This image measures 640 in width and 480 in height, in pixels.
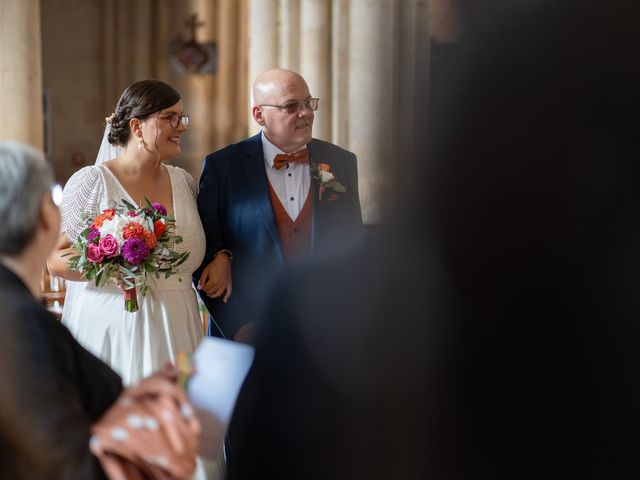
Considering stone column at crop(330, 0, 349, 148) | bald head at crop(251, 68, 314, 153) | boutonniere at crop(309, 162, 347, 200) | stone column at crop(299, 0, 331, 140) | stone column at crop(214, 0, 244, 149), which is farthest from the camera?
stone column at crop(214, 0, 244, 149)

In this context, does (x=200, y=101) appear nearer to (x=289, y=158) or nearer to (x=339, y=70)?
(x=339, y=70)

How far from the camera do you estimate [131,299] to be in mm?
4270

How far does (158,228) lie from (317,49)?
3.47 m

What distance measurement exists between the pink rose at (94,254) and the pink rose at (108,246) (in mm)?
20

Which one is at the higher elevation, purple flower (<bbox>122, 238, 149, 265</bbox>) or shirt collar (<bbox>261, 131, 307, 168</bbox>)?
shirt collar (<bbox>261, 131, 307, 168</bbox>)

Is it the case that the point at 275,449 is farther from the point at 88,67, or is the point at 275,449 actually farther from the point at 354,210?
the point at 88,67

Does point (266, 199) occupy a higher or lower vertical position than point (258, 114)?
lower

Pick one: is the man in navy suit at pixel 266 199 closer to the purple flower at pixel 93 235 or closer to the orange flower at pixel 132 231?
the orange flower at pixel 132 231

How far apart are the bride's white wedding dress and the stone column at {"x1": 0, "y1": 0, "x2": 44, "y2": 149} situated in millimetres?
6039

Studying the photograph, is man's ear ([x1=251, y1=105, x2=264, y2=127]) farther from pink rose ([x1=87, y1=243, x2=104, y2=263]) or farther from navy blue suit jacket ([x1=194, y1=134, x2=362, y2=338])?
pink rose ([x1=87, y1=243, x2=104, y2=263])

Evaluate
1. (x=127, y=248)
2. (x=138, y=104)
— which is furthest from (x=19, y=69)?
(x=127, y=248)

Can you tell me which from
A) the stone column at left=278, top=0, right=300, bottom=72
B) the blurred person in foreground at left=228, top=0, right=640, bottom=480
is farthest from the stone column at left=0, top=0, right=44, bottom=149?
the blurred person in foreground at left=228, top=0, right=640, bottom=480

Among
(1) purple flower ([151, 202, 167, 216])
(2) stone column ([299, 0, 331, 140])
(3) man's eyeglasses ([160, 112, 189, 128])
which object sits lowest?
(1) purple flower ([151, 202, 167, 216])

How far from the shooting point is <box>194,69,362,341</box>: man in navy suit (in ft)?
13.8
